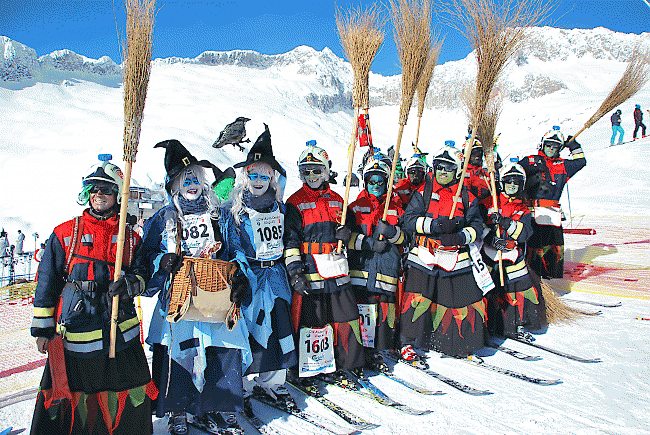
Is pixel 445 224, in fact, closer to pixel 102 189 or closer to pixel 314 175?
pixel 314 175

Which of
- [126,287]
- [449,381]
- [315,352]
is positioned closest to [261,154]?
[126,287]

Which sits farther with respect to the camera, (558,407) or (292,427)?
(558,407)

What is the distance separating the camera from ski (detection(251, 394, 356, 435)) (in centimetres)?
269

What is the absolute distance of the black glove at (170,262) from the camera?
2539 mm

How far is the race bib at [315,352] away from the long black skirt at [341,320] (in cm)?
8

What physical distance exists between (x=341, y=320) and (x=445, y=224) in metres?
1.17

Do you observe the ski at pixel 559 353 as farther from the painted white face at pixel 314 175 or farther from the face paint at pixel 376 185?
the painted white face at pixel 314 175

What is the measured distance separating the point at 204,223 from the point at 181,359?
33.4 inches

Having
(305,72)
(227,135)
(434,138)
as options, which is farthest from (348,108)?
(227,135)

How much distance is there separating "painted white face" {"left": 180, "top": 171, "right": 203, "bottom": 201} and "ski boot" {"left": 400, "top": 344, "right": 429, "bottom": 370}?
2235 mm

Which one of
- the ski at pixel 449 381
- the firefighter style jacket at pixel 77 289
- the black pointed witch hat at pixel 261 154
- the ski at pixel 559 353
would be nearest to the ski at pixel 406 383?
the ski at pixel 449 381

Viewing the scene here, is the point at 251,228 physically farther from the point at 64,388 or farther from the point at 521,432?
the point at 521,432

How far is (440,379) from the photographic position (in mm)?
3412

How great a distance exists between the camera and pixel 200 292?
8.05 feet
